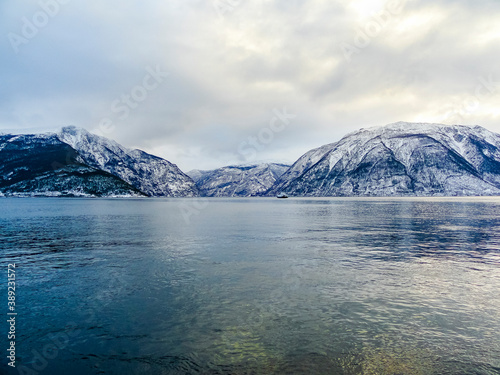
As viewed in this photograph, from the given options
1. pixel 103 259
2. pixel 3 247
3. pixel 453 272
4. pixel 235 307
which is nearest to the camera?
pixel 235 307

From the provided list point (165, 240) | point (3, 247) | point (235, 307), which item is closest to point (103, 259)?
point (165, 240)

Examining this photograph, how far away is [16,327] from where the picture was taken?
1698 centimetres

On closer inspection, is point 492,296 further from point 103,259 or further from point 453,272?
point 103,259

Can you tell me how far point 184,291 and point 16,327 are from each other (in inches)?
405

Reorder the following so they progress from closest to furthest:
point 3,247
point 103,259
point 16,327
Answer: point 16,327 → point 103,259 → point 3,247

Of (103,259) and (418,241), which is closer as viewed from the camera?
(103,259)

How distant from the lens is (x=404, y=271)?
29.4 m

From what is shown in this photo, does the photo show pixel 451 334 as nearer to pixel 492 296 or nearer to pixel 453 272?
pixel 492 296

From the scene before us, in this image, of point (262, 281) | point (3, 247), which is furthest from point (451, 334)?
point (3, 247)

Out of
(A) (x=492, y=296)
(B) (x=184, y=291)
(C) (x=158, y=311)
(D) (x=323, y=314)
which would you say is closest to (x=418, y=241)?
(A) (x=492, y=296)

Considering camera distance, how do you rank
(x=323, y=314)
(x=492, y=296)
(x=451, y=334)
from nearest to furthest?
(x=451, y=334)
(x=323, y=314)
(x=492, y=296)

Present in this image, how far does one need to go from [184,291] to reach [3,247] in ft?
116

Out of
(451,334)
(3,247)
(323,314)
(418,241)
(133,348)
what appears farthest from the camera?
(418,241)

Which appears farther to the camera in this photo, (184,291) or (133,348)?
(184,291)
